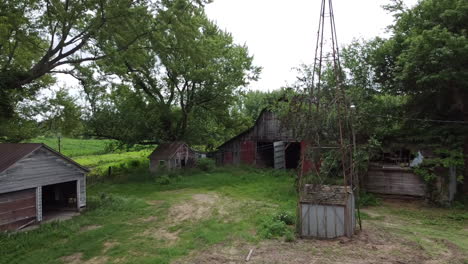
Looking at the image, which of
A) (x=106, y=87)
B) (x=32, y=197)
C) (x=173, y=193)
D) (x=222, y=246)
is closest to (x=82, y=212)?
(x=32, y=197)

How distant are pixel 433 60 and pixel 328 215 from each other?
9.05 meters

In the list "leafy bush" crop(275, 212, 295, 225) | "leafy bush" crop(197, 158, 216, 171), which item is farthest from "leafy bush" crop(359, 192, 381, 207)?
"leafy bush" crop(197, 158, 216, 171)

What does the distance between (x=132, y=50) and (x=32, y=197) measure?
25.3 ft

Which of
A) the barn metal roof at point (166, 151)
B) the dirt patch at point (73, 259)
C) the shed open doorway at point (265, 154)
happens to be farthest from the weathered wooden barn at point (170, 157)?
the dirt patch at point (73, 259)

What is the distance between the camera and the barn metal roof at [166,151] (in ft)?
85.9

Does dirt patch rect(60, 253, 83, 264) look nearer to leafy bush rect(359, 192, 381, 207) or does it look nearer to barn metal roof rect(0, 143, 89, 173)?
barn metal roof rect(0, 143, 89, 173)

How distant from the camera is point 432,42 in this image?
1461 cm

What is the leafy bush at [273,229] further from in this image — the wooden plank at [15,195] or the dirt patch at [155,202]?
the wooden plank at [15,195]

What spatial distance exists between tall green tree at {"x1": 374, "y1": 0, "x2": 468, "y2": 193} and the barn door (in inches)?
395

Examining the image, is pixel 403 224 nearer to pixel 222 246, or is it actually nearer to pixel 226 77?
pixel 222 246

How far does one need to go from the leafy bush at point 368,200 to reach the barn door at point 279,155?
406 inches

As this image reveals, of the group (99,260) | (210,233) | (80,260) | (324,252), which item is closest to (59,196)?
(80,260)

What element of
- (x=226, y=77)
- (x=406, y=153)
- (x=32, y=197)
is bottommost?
(x=32, y=197)

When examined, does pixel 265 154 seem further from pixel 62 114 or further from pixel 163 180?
pixel 62 114
